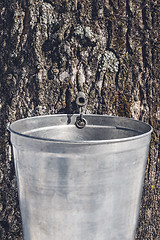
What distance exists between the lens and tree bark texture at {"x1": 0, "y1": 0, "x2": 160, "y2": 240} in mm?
1350

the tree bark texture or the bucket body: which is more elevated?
the tree bark texture

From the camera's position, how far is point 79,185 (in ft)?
2.94

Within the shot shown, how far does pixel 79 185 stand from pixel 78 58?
2.33ft

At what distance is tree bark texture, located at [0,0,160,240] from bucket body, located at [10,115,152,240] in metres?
0.46

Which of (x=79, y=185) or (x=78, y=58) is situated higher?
(x=78, y=58)

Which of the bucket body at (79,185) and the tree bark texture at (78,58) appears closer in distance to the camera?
the bucket body at (79,185)

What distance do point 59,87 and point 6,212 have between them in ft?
2.48

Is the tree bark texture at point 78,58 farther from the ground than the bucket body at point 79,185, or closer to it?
farther from the ground

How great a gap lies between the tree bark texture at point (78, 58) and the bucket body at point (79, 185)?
1.50 feet

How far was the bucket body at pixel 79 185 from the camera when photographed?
Answer: 2.87ft

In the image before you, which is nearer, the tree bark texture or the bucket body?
the bucket body

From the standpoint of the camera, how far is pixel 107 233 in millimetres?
972

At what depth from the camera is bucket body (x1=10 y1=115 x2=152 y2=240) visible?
87 centimetres

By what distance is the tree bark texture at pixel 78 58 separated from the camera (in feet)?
4.43
